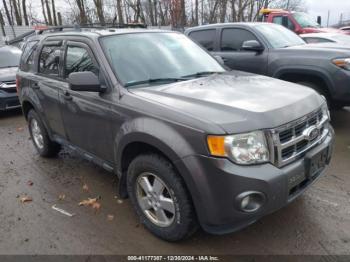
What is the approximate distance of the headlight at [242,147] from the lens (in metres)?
2.21

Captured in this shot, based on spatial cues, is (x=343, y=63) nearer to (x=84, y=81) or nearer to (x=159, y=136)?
(x=159, y=136)

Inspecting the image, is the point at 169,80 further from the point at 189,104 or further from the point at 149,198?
the point at 149,198

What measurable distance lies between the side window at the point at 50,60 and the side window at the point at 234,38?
3.79 meters

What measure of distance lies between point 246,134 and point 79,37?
226cm

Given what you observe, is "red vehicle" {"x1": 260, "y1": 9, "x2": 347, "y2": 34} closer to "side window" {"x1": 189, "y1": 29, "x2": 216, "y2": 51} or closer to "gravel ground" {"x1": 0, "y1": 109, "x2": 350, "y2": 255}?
"side window" {"x1": 189, "y1": 29, "x2": 216, "y2": 51}

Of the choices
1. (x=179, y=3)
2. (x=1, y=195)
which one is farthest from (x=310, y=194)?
(x=179, y=3)

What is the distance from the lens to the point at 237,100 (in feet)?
8.52

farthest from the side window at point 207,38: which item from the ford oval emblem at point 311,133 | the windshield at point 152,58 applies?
the ford oval emblem at point 311,133

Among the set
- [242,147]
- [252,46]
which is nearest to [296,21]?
[252,46]

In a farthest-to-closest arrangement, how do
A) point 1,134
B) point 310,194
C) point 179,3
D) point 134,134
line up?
point 179,3, point 1,134, point 310,194, point 134,134

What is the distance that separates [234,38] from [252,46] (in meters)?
0.81

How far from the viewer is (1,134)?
644 centimetres

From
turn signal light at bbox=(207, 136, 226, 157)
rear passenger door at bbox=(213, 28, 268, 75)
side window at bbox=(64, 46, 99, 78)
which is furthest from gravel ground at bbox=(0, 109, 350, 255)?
rear passenger door at bbox=(213, 28, 268, 75)

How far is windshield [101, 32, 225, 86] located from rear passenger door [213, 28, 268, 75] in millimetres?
2494
